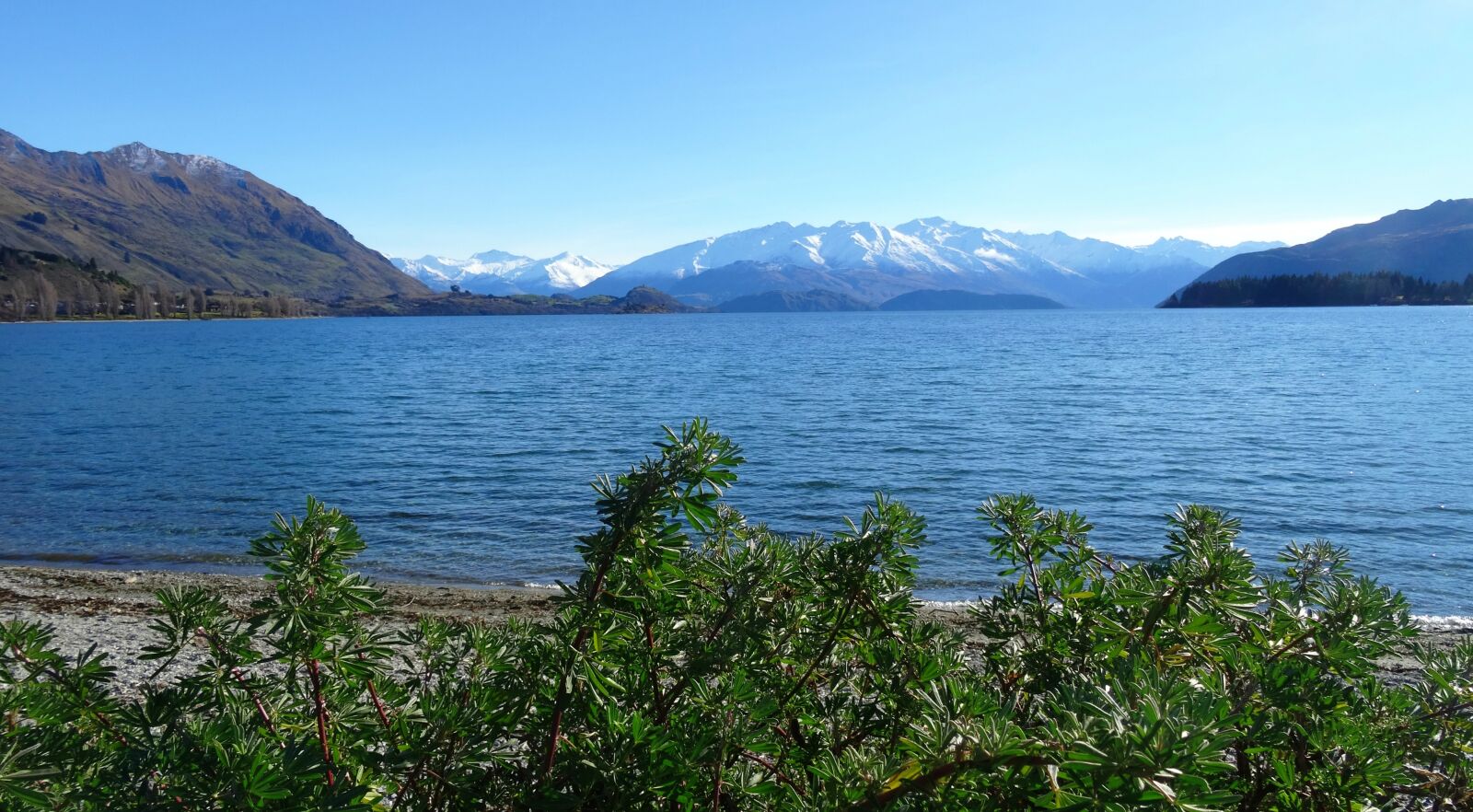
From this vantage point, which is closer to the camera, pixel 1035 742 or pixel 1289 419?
pixel 1035 742

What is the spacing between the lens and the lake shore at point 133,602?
14.6 m

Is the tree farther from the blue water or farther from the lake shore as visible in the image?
the lake shore

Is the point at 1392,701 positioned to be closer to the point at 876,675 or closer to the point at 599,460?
the point at 876,675

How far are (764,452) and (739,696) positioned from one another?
32.8 metres

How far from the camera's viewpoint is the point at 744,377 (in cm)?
7094

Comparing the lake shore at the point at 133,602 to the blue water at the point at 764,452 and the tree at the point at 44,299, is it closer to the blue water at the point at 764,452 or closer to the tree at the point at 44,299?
the blue water at the point at 764,452


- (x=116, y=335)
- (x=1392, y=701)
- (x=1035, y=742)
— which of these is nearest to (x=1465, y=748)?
(x=1392, y=701)

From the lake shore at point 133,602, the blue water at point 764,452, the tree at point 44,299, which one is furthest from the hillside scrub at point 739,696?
the tree at point 44,299

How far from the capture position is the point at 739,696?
230cm

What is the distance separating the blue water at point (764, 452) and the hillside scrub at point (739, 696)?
53.1 feet

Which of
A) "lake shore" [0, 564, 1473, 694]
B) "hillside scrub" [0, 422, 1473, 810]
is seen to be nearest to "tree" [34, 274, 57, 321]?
"lake shore" [0, 564, 1473, 694]

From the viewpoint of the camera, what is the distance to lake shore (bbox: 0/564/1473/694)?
48.0 ft

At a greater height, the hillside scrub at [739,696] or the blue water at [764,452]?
the hillside scrub at [739,696]

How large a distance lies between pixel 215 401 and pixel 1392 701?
65.1 metres
